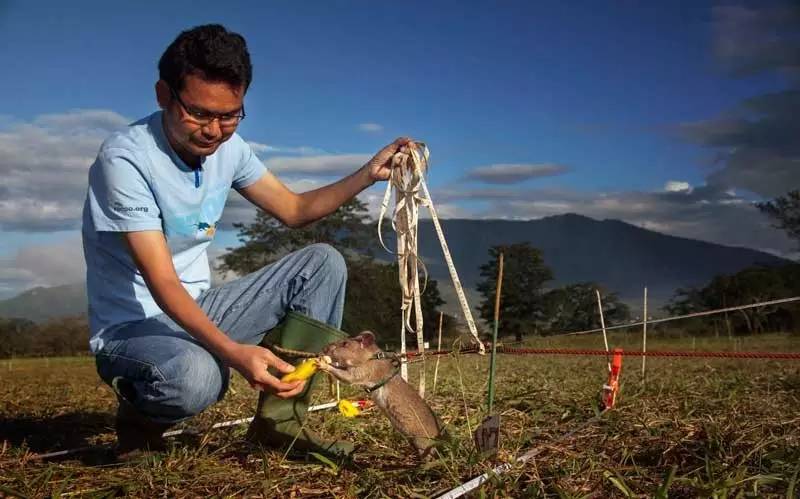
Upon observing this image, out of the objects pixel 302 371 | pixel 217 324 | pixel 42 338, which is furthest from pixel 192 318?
pixel 42 338

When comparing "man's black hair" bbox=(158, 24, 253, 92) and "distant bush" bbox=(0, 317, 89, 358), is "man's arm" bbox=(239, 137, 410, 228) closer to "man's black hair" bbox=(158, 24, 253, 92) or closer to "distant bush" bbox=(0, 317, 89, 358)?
"man's black hair" bbox=(158, 24, 253, 92)

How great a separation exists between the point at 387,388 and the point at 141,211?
1661mm

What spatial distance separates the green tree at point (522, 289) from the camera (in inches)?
1390

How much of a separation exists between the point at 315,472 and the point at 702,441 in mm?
2203

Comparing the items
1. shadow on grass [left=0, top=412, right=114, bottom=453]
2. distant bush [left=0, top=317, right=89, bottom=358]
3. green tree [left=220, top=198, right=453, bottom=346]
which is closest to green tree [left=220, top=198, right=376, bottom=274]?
green tree [left=220, top=198, right=453, bottom=346]

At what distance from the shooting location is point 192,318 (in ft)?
10.8

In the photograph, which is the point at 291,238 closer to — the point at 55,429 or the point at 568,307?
the point at 568,307

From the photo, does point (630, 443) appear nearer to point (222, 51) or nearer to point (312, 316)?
point (312, 316)

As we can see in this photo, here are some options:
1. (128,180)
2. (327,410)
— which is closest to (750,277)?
(327,410)

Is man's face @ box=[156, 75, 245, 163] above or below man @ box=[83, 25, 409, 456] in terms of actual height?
above

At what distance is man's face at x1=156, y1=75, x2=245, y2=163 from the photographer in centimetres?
345

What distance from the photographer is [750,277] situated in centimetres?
3453

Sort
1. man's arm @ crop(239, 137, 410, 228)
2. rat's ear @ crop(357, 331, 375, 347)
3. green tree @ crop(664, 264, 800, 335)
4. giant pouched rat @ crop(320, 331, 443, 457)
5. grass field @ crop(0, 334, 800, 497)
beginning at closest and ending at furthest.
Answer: grass field @ crop(0, 334, 800, 497)
giant pouched rat @ crop(320, 331, 443, 457)
rat's ear @ crop(357, 331, 375, 347)
man's arm @ crop(239, 137, 410, 228)
green tree @ crop(664, 264, 800, 335)

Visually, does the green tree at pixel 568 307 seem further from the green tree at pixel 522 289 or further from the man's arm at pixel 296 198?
the man's arm at pixel 296 198
